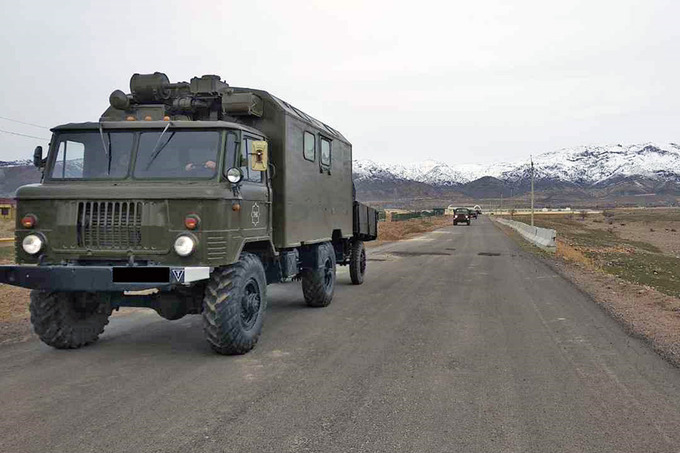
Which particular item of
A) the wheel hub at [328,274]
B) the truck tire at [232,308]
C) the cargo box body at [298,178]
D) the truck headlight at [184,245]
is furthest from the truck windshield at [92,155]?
the wheel hub at [328,274]

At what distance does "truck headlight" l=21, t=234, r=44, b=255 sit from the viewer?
5.94 meters

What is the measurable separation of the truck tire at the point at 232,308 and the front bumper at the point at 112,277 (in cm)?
49

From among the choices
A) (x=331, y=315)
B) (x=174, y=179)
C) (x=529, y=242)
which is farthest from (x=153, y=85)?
(x=529, y=242)

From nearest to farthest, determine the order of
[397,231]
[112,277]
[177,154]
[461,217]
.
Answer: [112,277], [177,154], [397,231], [461,217]

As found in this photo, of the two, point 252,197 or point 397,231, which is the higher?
point 252,197

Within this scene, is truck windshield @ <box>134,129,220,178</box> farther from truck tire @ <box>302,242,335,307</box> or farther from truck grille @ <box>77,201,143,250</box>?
truck tire @ <box>302,242,335,307</box>

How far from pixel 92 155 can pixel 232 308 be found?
2.58 metres

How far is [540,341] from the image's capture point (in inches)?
291

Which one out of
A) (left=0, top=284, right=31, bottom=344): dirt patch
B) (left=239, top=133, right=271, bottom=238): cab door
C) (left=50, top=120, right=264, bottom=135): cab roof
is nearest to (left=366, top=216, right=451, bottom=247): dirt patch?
(left=0, top=284, right=31, bottom=344): dirt patch

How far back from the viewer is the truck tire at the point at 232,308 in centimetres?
605

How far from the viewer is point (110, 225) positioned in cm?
589

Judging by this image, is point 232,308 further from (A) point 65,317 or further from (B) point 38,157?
(B) point 38,157

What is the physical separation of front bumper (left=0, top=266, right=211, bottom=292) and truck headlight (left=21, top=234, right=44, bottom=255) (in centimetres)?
36

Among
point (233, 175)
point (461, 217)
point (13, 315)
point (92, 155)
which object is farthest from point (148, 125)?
point (461, 217)
